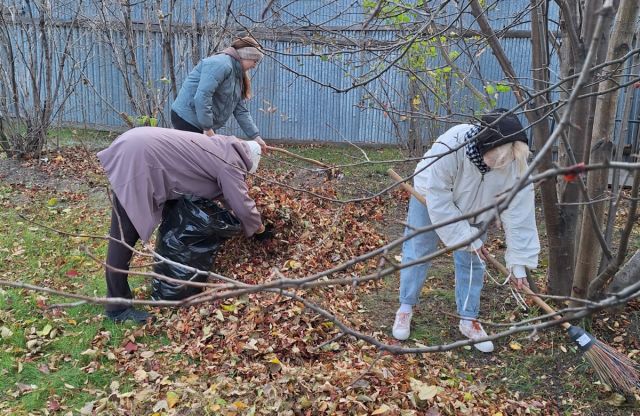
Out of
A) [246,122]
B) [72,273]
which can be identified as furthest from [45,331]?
[246,122]

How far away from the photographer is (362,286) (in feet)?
13.9

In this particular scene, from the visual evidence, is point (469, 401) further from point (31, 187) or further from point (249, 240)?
point (31, 187)

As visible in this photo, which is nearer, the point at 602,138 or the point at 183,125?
the point at 602,138

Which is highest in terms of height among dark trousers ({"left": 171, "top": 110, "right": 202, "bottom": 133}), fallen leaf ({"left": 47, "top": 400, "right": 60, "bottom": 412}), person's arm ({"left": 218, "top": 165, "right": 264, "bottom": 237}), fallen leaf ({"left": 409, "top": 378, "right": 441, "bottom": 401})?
dark trousers ({"left": 171, "top": 110, "right": 202, "bottom": 133})

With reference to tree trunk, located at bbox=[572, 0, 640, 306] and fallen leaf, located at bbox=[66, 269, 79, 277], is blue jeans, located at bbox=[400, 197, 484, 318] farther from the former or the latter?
fallen leaf, located at bbox=[66, 269, 79, 277]

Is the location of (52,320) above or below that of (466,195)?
below

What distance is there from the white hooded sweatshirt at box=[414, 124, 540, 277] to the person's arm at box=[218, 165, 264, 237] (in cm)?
120

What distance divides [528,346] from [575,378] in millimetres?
→ 348

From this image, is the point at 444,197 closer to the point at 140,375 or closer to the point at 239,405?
the point at 239,405

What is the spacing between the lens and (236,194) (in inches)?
143

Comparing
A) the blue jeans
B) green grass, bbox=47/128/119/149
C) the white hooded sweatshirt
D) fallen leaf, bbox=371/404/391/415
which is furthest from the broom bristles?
green grass, bbox=47/128/119/149

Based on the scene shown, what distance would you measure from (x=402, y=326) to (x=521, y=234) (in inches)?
37.2

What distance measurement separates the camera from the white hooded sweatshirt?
303cm

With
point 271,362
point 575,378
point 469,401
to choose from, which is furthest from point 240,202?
point 575,378
